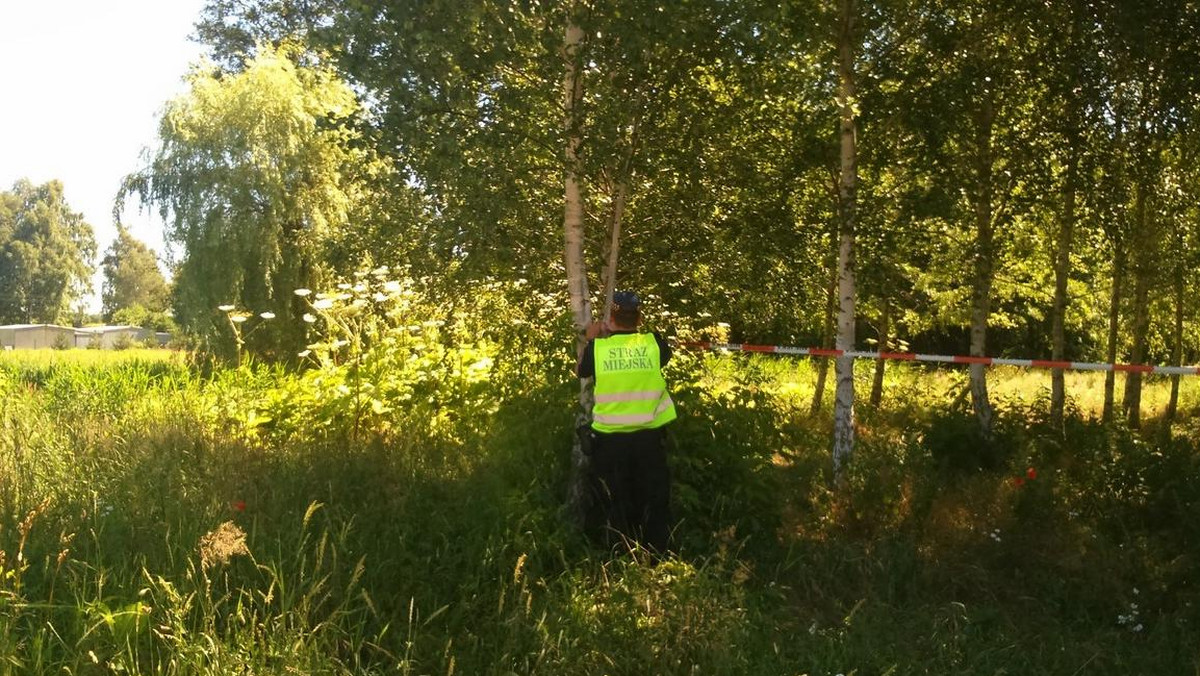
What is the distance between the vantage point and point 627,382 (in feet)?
19.5

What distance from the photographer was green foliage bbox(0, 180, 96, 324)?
255 feet

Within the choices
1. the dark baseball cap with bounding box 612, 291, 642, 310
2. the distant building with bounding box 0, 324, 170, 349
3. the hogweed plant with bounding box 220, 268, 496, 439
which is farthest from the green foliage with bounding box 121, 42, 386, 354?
the distant building with bounding box 0, 324, 170, 349

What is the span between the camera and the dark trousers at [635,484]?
6.01 m

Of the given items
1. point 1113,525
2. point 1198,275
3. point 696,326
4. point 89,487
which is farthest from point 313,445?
point 1198,275

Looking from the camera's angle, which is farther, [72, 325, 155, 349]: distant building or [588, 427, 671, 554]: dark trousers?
[72, 325, 155, 349]: distant building

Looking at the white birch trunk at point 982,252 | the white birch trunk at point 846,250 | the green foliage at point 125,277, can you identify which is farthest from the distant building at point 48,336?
the white birch trunk at point 846,250

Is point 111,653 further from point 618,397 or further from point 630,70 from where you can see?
point 630,70

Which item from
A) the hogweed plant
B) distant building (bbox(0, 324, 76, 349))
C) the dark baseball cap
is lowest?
distant building (bbox(0, 324, 76, 349))

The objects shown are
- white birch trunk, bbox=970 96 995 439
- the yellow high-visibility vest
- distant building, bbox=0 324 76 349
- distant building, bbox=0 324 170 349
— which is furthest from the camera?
distant building, bbox=0 324 76 349

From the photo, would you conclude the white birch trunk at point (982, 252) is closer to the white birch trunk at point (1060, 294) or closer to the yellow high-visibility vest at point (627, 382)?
the white birch trunk at point (1060, 294)

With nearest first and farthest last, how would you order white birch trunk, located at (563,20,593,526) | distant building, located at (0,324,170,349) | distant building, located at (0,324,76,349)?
white birch trunk, located at (563,20,593,526) < distant building, located at (0,324,170,349) < distant building, located at (0,324,76,349)

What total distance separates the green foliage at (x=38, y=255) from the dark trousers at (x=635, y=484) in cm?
8465

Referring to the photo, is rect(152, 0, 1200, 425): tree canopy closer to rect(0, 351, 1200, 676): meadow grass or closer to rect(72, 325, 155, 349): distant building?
rect(0, 351, 1200, 676): meadow grass

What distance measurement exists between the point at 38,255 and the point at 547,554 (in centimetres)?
8544
